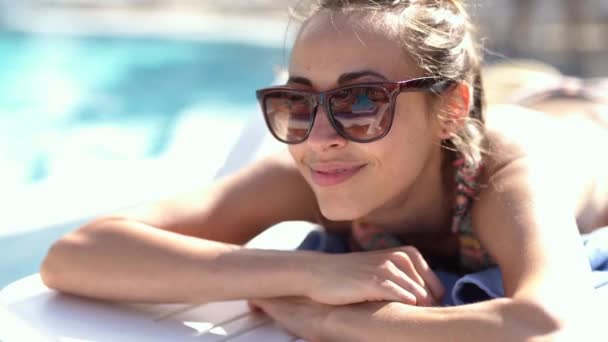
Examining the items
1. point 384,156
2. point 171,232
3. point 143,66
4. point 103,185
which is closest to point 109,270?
point 171,232

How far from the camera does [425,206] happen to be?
226cm

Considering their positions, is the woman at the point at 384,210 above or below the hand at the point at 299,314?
above

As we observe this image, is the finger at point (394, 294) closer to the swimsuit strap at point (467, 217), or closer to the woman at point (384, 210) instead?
the woman at point (384, 210)

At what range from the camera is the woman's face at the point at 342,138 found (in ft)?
6.36

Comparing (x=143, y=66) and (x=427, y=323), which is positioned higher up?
(x=143, y=66)

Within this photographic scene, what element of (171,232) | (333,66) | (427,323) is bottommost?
(427,323)

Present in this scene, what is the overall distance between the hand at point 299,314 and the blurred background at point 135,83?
1.00 metres

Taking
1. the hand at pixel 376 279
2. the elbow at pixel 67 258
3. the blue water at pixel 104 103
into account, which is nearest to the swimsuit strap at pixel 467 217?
the hand at pixel 376 279

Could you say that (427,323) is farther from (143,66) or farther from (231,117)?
(143,66)

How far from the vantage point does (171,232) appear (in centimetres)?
218

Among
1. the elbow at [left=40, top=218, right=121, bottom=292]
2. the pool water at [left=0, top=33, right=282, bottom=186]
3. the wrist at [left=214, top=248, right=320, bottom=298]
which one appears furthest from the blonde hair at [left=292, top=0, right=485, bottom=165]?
the pool water at [left=0, top=33, right=282, bottom=186]

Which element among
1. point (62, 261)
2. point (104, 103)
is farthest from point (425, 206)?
point (104, 103)

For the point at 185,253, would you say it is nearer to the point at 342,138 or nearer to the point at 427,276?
the point at 342,138

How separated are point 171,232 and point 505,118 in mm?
984
